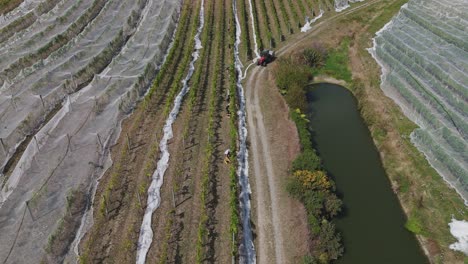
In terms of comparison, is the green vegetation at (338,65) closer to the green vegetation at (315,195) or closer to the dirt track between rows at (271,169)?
the dirt track between rows at (271,169)

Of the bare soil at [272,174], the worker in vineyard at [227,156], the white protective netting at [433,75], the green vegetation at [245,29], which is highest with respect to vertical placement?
the green vegetation at [245,29]

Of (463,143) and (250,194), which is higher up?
(250,194)

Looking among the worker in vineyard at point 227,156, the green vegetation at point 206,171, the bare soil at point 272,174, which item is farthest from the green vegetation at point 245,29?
the worker in vineyard at point 227,156

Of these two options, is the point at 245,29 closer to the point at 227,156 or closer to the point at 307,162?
the point at 227,156

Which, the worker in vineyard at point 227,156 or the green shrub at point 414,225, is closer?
the green shrub at point 414,225

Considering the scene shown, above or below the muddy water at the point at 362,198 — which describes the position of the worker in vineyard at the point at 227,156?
above

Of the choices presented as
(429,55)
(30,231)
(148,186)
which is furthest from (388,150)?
(30,231)

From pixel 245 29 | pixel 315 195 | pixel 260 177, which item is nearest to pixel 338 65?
pixel 245 29

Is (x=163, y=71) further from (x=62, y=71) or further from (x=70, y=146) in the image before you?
(x=70, y=146)
